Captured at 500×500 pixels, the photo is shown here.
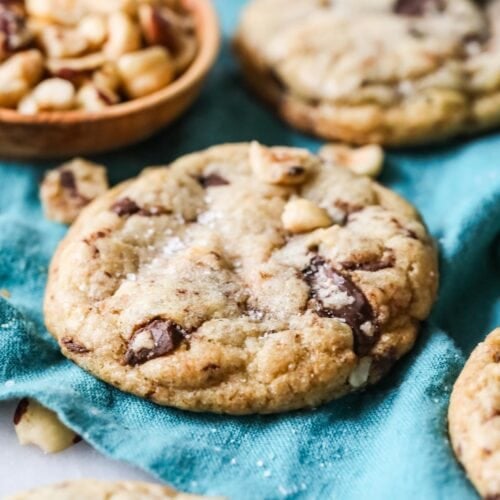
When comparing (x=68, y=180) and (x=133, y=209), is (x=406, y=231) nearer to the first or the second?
(x=133, y=209)

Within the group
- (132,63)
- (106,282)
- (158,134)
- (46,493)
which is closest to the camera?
(46,493)

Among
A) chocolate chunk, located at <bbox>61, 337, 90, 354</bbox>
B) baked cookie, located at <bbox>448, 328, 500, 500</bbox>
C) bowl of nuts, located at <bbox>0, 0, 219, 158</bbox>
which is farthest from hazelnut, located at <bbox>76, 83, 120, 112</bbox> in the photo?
baked cookie, located at <bbox>448, 328, 500, 500</bbox>

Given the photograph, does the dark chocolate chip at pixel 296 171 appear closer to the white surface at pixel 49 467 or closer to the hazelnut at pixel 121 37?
the hazelnut at pixel 121 37

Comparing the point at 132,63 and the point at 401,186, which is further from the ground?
the point at 132,63

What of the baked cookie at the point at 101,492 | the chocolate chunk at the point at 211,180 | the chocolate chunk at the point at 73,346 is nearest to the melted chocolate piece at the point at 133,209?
the chocolate chunk at the point at 211,180

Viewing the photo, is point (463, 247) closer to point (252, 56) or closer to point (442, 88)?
point (442, 88)

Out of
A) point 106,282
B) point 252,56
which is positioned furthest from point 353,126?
point 106,282

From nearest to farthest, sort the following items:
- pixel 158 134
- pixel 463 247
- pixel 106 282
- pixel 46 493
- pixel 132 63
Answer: pixel 46 493 → pixel 106 282 → pixel 463 247 → pixel 132 63 → pixel 158 134

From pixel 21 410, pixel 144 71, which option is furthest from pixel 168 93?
pixel 21 410
